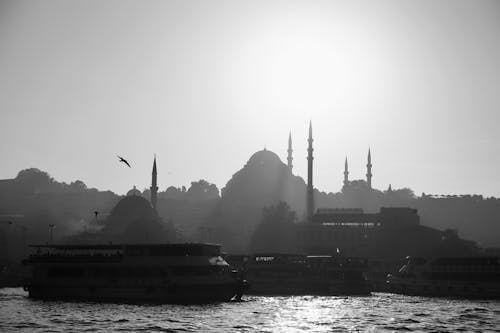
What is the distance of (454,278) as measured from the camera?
10331 cm

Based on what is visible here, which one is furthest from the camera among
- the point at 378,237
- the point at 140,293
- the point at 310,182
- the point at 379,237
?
the point at 310,182

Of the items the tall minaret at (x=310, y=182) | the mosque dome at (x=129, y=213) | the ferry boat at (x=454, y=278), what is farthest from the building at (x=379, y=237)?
the ferry boat at (x=454, y=278)

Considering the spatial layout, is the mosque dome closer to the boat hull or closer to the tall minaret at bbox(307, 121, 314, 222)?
the tall minaret at bbox(307, 121, 314, 222)

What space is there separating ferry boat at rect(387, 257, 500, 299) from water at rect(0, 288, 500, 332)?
9972mm

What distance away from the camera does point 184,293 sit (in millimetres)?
85562

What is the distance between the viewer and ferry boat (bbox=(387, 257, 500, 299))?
101125 mm

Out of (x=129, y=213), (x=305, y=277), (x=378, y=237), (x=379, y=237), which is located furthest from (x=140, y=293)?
(x=129, y=213)

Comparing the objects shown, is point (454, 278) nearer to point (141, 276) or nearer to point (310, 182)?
point (141, 276)

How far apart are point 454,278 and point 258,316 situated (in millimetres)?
39512

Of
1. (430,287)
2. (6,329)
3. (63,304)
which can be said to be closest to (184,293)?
(63,304)

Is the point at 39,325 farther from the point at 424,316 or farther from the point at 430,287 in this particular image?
the point at 430,287

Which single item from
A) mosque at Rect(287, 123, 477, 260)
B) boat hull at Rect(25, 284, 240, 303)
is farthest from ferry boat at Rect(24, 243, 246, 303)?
mosque at Rect(287, 123, 477, 260)

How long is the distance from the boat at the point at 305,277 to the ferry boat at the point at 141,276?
65.9 feet

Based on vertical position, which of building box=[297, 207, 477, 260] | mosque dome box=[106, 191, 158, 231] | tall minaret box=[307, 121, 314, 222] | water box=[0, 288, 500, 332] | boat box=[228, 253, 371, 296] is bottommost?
water box=[0, 288, 500, 332]
